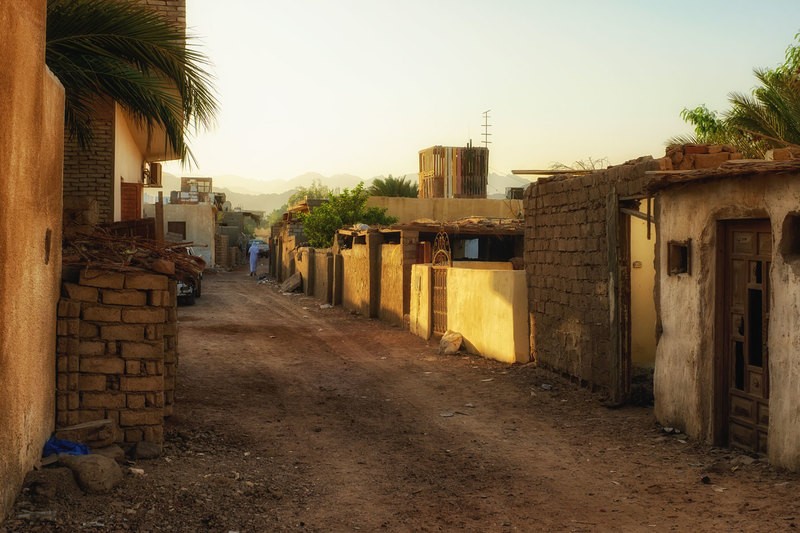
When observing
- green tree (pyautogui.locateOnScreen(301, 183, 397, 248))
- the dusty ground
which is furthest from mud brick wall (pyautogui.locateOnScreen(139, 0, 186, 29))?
green tree (pyautogui.locateOnScreen(301, 183, 397, 248))

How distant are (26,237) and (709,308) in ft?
19.9

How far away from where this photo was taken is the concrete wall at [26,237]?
4996 mm

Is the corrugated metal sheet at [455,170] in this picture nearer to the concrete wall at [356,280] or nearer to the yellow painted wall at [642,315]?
the concrete wall at [356,280]

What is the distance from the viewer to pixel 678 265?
28.7 feet

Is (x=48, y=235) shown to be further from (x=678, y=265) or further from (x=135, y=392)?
(x=678, y=265)

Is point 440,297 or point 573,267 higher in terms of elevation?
point 573,267

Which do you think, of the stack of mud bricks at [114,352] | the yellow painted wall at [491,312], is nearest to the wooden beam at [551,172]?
the yellow painted wall at [491,312]

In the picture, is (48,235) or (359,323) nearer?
(48,235)

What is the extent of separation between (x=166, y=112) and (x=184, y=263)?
3685 millimetres

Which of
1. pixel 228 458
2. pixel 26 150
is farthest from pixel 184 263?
pixel 26 150

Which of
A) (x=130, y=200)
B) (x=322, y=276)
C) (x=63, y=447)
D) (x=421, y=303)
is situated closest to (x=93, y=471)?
(x=63, y=447)

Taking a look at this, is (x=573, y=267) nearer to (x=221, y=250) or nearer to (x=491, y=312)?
(x=491, y=312)

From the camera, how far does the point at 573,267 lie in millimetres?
11531

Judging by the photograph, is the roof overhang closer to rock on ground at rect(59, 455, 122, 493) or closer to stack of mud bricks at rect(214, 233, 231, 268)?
rock on ground at rect(59, 455, 122, 493)
